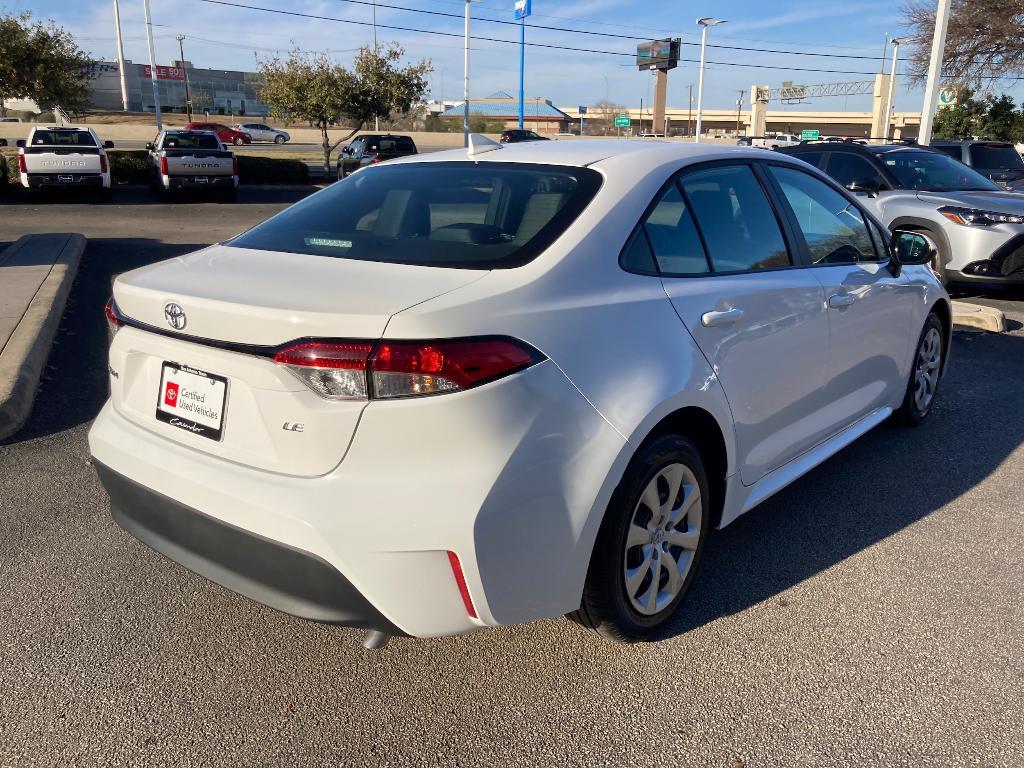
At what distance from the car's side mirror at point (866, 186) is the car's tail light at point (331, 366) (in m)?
9.27

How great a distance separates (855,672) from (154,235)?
1397 cm

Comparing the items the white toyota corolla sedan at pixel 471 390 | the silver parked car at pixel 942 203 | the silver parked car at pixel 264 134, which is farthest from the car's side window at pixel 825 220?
the silver parked car at pixel 264 134

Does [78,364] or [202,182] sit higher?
[202,182]

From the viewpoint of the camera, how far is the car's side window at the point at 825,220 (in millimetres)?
3801

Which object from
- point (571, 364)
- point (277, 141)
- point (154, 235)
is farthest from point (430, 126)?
point (571, 364)

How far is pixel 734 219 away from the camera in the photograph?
3.38 m

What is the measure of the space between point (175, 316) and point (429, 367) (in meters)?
0.85

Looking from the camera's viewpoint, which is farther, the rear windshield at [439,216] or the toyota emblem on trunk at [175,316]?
the rear windshield at [439,216]

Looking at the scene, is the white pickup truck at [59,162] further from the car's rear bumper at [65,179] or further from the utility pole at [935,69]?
the utility pole at [935,69]

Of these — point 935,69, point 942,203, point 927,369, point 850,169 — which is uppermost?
point 935,69

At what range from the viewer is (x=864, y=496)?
4.18 meters

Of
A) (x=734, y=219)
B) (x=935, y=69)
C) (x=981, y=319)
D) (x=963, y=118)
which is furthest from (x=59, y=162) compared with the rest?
(x=963, y=118)

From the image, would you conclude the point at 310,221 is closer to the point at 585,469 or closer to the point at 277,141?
the point at 585,469

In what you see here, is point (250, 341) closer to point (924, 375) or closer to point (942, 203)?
point (924, 375)
